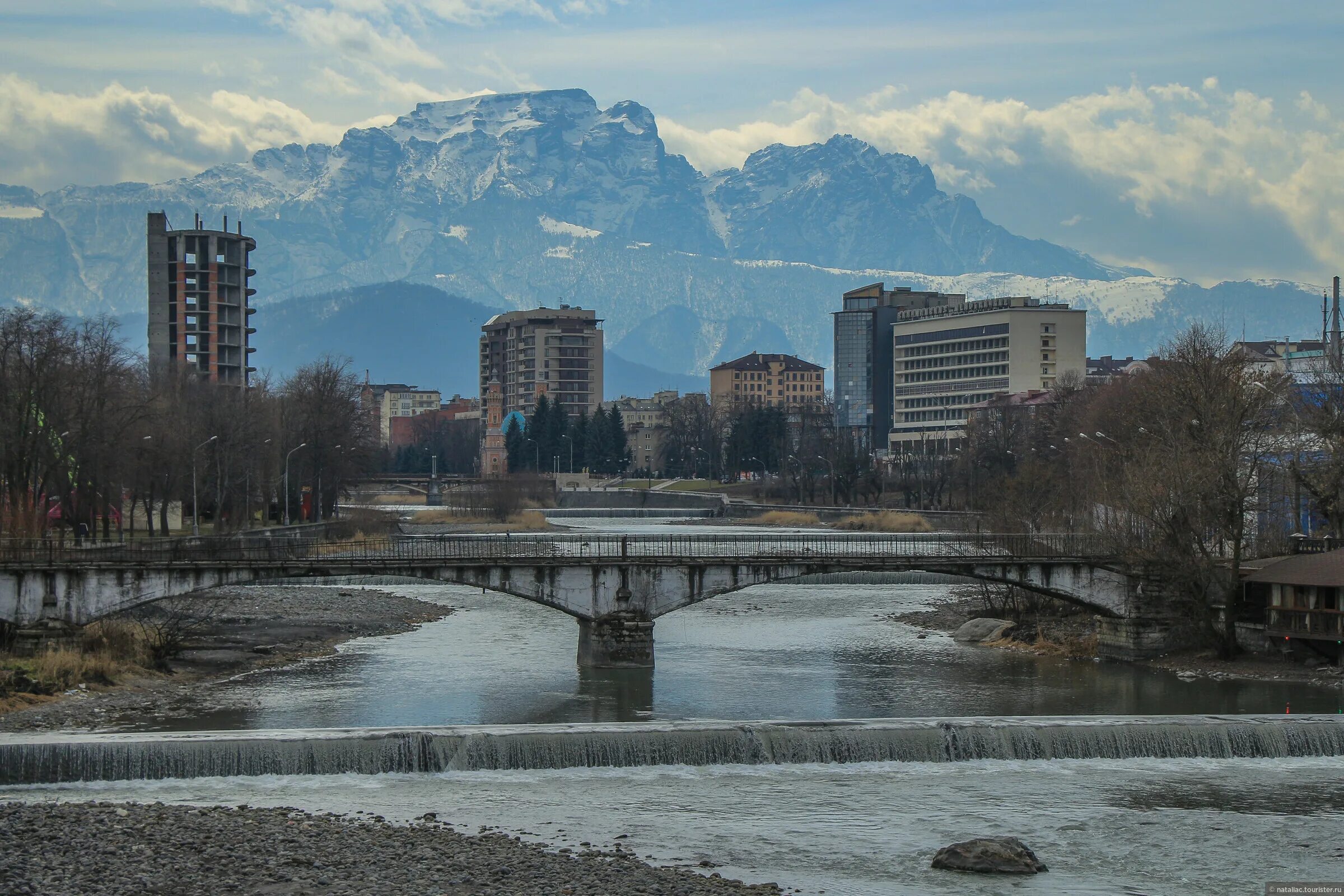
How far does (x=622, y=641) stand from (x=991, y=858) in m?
29.5

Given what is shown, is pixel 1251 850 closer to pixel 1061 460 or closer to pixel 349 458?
pixel 1061 460

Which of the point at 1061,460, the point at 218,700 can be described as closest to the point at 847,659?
the point at 218,700

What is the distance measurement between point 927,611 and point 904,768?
140 feet

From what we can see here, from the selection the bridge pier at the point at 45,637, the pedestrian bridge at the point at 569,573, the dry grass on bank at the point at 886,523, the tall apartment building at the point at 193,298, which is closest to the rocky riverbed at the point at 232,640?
the bridge pier at the point at 45,637

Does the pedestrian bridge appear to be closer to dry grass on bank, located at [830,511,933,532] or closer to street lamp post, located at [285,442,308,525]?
street lamp post, located at [285,442,308,525]

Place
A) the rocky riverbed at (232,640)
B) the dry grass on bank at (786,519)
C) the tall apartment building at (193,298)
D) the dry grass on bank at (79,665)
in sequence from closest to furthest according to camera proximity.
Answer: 1. the rocky riverbed at (232,640)
2. the dry grass on bank at (79,665)
3. the dry grass on bank at (786,519)
4. the tall apartment building at (193,298)

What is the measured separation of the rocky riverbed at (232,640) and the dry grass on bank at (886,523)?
50351 mm

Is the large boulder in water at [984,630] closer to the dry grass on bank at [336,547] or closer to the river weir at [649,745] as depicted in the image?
the river weir at [649,745]

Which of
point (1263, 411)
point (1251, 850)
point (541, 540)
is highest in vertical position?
point (1263, 411)

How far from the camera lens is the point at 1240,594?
214 feet

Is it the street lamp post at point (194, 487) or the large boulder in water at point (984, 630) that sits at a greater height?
the street lamp post at point (194, 487)

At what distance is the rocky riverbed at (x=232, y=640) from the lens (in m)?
50.7

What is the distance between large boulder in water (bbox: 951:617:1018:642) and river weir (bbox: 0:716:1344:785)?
950 inches

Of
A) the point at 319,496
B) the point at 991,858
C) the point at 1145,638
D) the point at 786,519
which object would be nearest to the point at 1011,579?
the point at 1145,638
